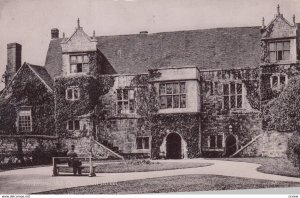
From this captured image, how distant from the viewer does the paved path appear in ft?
31.5

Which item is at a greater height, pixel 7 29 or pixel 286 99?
pixel 7 29

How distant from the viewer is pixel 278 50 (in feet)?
44.2

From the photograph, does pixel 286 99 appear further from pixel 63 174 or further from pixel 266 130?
pixel 63 174

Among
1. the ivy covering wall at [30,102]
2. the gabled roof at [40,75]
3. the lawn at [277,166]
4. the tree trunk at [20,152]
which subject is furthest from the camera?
the gabled roof at [40,75]

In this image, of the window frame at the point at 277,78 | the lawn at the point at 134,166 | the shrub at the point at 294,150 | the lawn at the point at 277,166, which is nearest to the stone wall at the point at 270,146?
the lawn at the point at 277,166

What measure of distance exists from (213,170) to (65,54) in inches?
214

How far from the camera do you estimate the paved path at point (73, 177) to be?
959 centimetres

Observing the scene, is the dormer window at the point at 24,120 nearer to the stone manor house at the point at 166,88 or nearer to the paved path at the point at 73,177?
the stone manor house at the point at 166,88

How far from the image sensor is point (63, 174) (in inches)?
408

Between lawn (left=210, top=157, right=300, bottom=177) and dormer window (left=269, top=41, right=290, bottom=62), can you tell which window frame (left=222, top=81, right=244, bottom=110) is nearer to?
dormer window (left=269, top=41, right=290, bottom=62)

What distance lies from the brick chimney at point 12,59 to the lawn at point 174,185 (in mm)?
3059

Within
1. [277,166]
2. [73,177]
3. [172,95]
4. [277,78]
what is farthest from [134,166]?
[277,78]

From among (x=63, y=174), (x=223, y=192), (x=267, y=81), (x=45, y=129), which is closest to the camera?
(x=223, y=192)

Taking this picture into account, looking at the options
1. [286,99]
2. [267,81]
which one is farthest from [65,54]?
[286,99]
